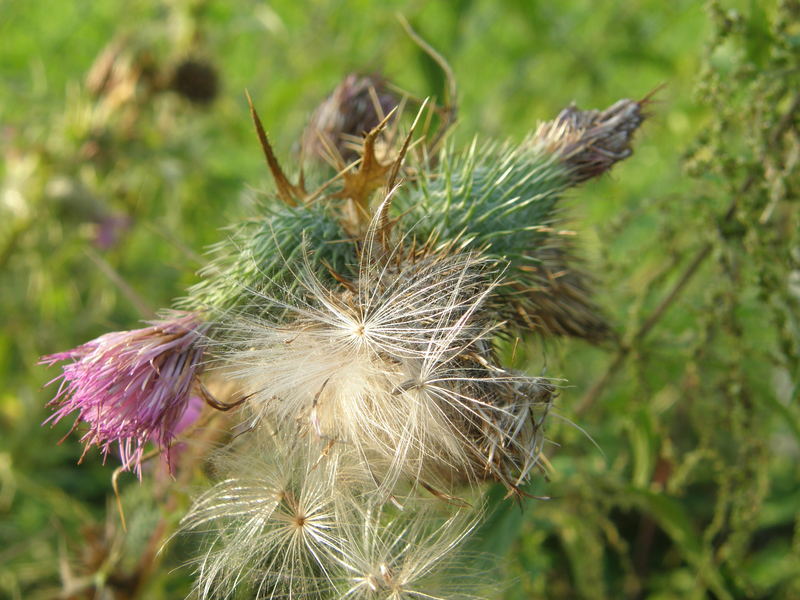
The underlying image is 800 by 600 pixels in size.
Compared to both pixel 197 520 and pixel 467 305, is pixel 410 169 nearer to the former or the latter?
pixel 467 305

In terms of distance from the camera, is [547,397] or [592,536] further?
[592,536]

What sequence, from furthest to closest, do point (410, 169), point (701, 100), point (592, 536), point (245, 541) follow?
point (592, 536)
point (701, 100)
point (410, 169)
point (245, 541)

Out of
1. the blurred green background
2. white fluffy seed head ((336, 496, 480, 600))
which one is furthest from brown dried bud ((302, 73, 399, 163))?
white fluffy seed head ((336, 496, 480, 600))

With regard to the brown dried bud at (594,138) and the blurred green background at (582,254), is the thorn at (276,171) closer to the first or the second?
the blurred green background at (582,254)

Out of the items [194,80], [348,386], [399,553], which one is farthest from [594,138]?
[194,80]

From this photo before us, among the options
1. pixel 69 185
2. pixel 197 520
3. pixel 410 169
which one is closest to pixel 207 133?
pixel 69 185
